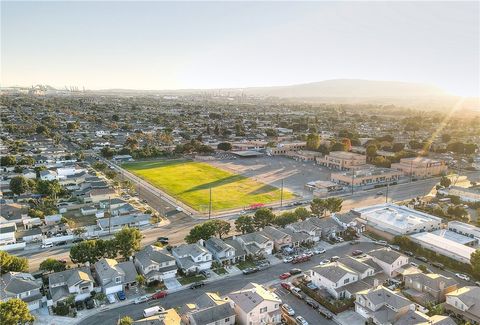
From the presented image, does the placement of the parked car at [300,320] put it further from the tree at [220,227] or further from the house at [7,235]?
the house at [7,235]

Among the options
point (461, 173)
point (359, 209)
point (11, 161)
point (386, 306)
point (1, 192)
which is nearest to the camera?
point (386, 306)

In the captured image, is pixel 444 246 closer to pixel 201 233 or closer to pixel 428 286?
pixel 428 286

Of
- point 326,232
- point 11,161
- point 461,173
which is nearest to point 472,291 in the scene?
point 326,232

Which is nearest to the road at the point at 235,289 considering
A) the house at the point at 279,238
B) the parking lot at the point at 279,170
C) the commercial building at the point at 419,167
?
the house at the point at 279,238

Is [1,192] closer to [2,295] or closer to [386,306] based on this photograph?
[2,295]

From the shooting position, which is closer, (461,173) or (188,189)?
(188,189)

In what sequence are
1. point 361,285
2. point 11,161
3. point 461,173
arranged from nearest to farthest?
point 361,285
point 11,161
point 461,173

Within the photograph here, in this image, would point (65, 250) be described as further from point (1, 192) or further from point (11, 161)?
point (11, 161)
